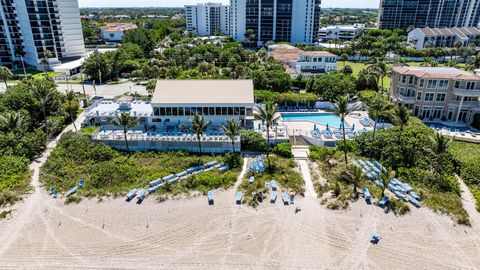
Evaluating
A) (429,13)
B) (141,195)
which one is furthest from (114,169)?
(429,13)

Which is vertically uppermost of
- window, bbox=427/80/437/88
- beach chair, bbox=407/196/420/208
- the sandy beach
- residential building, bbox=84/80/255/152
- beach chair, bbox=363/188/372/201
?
window, bbox=427/80/437/88

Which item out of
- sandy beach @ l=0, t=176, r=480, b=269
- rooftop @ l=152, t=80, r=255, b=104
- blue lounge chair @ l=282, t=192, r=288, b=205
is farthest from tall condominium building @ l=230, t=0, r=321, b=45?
sandy beach @ l=0, t=176, r=480, b=269

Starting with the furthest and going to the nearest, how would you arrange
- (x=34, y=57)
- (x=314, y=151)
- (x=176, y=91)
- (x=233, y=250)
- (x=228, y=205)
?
(x=34, y=57) < (x=176, y=91) < (x=314, y=151) < (x=228, y=205) < (x=233, y=250)

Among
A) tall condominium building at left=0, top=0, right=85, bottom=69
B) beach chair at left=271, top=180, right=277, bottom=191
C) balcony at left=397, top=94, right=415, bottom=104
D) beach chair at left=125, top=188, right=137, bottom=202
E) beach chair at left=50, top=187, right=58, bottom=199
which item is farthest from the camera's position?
tall condominium building at left=0, top=0, right=85, bottom=69

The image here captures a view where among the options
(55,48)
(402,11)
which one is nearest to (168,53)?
(55,48)

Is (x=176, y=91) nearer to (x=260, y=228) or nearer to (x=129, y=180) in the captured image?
(x=129, y=180)

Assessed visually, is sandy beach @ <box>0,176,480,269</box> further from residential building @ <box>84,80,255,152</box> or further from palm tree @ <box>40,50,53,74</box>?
palm tree @ <box>40,50,53,74</box>

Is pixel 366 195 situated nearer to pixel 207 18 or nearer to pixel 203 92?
pixel 203 92
